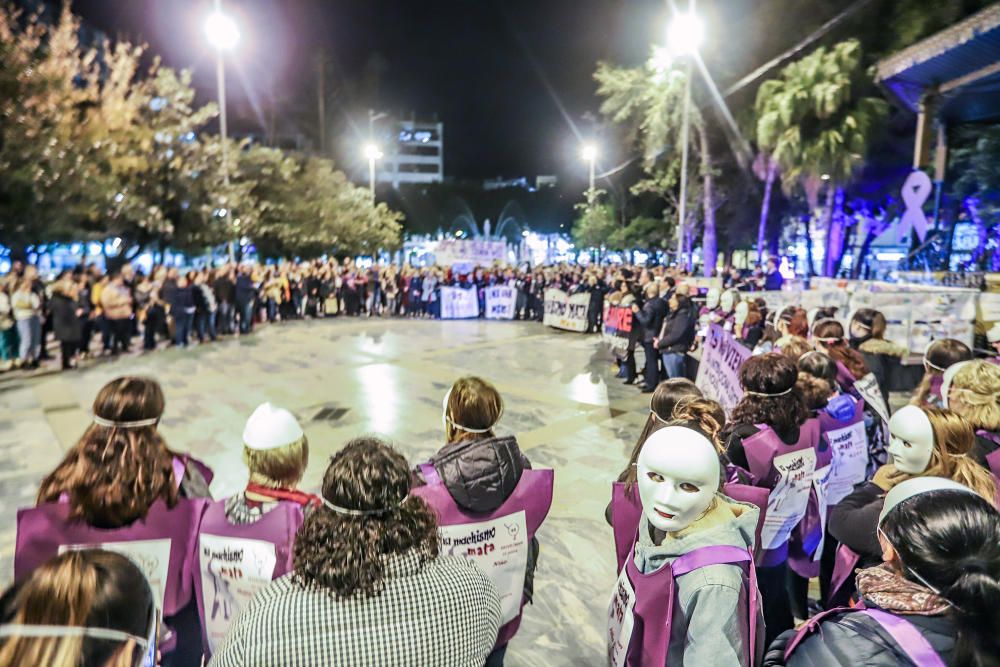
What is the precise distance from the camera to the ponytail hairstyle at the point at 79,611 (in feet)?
3.88

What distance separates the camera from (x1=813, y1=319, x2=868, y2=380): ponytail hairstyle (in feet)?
16.5

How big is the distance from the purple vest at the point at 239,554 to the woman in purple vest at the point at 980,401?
332 centimetres

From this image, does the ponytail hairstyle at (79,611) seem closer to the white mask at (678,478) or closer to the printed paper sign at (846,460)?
the white mask at (678,478)

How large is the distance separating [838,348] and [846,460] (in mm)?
1311

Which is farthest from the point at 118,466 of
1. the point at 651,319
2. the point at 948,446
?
the point at 651,319

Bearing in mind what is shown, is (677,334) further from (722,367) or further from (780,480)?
(780,480)

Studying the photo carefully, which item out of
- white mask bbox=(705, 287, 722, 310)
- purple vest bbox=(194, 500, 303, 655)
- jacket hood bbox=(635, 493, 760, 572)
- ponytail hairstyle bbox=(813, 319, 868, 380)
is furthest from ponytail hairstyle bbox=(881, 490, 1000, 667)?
white mask bbox=(705, 287, 722, 310)

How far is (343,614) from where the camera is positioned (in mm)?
1516

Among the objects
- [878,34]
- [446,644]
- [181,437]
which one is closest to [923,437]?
[446,644]

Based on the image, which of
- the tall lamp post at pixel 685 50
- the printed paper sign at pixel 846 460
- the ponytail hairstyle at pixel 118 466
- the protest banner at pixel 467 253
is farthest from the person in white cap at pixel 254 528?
the protest banner at pixel 467 253

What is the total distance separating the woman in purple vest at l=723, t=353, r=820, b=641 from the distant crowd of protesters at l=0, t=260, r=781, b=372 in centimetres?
868

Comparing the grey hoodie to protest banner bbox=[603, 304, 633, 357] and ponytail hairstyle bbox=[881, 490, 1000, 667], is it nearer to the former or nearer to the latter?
ponytail hairstyle bbox=[881, 490, 1000, 667]

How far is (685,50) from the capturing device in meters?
22.7

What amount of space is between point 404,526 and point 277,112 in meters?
47.0
